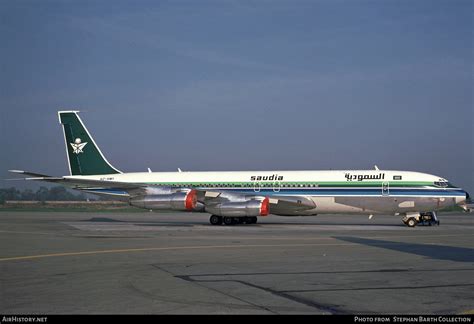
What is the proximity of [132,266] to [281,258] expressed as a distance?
4.54 m

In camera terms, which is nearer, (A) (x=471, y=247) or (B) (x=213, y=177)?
(A) (x=471, y=247)

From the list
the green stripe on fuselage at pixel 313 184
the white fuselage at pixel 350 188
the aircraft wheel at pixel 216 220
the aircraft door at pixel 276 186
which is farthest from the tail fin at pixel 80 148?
the aircraft door at pixel 276 186

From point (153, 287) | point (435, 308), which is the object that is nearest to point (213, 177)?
point (153, 287)

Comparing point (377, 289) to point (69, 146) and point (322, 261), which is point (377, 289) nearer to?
point (322, 261)

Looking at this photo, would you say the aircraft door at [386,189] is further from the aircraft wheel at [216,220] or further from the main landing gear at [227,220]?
the aircraft wheel at [216,220]

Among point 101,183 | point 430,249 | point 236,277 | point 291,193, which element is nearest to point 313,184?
point 291,193

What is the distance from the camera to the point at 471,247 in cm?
2084

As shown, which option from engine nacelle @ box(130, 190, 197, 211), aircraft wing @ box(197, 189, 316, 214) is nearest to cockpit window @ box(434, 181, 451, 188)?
aircraft wing @ box(197, 189, 316, 214)

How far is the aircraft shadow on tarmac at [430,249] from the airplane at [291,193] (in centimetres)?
1206

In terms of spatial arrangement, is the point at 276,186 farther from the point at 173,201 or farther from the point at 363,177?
the point at 173,201

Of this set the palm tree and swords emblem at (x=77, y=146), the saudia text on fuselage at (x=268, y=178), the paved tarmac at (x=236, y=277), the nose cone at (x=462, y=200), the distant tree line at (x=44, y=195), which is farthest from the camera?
the distant tree line at (x=44, y=195)

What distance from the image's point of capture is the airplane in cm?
3497

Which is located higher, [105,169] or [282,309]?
[105,169]

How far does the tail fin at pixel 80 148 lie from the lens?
141 ft
